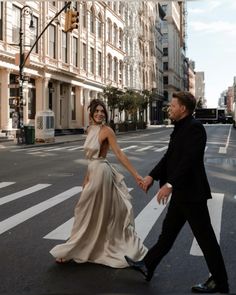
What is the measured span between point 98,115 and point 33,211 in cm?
361

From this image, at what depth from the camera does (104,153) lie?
17.7 feet

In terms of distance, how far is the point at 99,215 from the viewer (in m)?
5.32

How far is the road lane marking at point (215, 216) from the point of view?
597 centimetres

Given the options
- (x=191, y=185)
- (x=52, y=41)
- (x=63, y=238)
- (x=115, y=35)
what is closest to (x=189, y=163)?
(x=191, y=185)

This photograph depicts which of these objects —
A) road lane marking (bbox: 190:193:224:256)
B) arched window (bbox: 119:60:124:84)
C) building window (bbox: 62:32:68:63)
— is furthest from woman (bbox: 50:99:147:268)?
arched window (bbox: 119:60:124:84)

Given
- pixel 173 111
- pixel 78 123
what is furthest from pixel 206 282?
pixel 78 123

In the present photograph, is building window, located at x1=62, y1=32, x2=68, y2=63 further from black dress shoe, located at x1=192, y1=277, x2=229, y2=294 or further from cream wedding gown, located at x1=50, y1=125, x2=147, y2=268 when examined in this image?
black dress shoe, located at x1=192, y1=277, x2=229, y2=294

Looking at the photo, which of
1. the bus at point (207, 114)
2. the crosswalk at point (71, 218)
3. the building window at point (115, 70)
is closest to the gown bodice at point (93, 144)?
the crosswalk at point (71, 218)

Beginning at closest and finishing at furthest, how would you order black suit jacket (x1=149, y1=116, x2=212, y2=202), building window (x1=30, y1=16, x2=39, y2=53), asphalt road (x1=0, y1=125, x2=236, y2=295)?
black suit jacket (x1=149, y1=116, x2=212, y2=202), asphalt road (x1=0, y1=125, x2=236, y2=295), building window (x1=30, y1=16, x2=39, y2=53)

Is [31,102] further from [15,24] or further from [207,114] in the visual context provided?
[207,114]

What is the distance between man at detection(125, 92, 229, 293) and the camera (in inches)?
171

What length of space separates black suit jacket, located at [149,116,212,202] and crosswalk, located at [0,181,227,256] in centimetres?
169

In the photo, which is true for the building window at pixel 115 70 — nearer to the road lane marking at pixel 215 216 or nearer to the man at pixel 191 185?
the road lane marking at pixel 215 216

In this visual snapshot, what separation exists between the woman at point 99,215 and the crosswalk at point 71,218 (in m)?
1.10
